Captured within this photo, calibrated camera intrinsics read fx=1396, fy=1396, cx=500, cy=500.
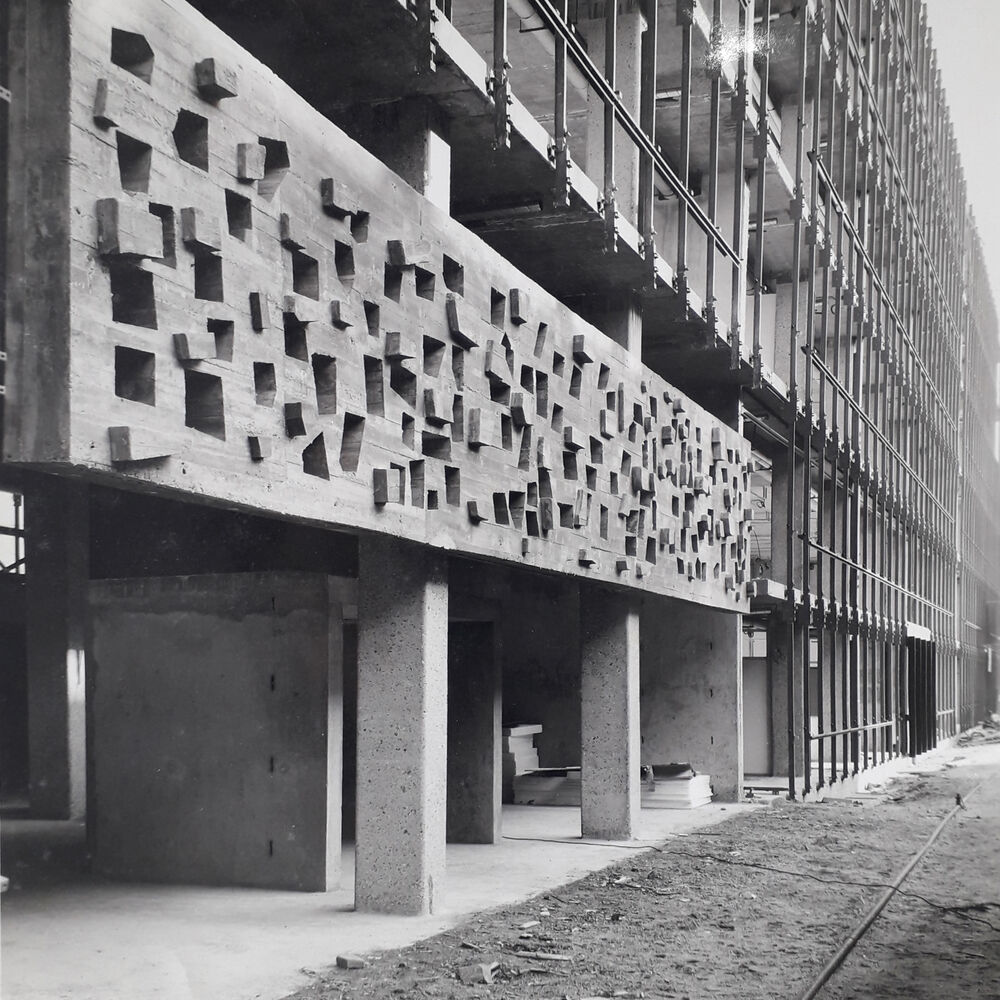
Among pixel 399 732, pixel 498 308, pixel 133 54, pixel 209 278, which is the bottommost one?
pixel 399 732

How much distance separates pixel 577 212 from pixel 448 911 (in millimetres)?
6398

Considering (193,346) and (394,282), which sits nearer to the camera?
(193,346)

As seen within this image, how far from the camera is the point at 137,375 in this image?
678 centimetres

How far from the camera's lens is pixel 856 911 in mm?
11625

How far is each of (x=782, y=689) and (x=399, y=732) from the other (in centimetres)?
1597

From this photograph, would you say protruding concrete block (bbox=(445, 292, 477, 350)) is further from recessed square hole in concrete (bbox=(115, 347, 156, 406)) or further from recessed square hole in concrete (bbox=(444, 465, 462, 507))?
recessed square hole in concrete (bbox=(115, 347, 156, 406))

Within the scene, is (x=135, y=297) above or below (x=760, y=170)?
below

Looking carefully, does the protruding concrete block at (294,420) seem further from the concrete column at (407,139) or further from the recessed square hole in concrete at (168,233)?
the concrete column at (407,139)

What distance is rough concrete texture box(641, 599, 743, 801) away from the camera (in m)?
20.7

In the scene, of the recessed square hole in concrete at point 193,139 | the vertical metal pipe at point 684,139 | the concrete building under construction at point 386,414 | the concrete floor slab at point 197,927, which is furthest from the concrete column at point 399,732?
the vertical metal pipe at point 684,139

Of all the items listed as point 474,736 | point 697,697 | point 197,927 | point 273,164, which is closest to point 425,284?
point 273,164

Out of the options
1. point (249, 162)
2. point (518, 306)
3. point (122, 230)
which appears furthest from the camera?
point (518, 306)

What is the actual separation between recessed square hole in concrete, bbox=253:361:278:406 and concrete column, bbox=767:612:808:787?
54.6ft

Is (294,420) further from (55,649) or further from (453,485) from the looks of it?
(55,649)
